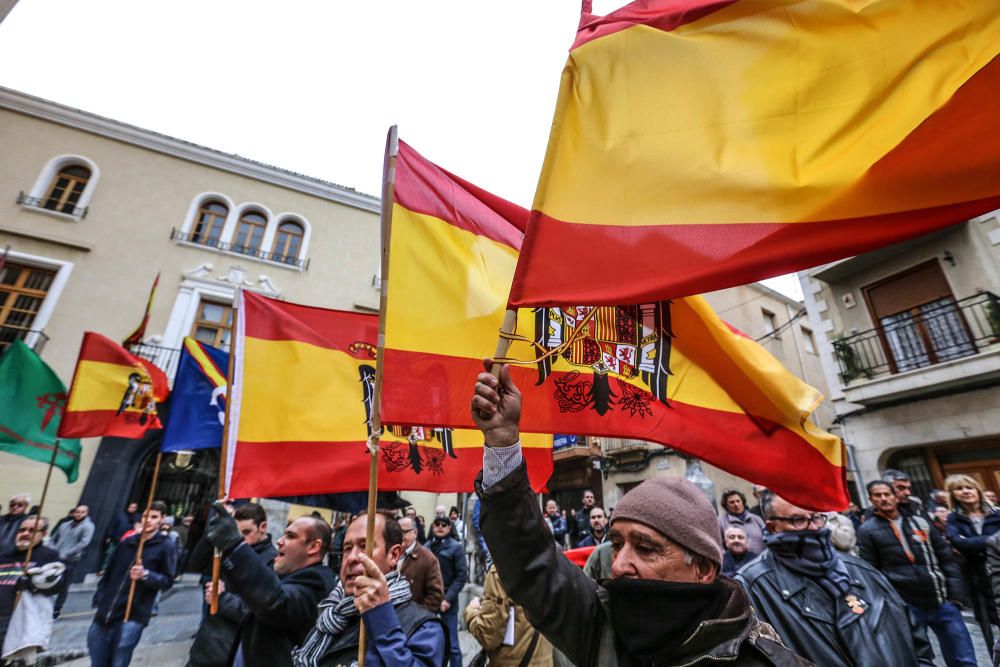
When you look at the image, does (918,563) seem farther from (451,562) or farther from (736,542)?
(451,562)

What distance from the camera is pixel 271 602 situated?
247 centimetres

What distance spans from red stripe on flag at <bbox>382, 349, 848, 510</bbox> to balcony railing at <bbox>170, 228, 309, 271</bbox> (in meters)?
14.2

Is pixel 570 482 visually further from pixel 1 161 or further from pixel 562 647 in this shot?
pixel 1 161

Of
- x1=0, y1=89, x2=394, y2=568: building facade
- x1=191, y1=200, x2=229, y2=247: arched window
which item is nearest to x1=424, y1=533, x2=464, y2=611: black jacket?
x1=0, y1=89, x2=394, y2=568: building facade

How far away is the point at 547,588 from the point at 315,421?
2.65 metres

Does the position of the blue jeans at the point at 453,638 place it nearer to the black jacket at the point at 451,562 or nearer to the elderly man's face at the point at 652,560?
the black jacket at the point at 451,562

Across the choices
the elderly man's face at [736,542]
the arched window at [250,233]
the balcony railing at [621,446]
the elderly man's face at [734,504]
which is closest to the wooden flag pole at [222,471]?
the elderly man's face at [736,542]

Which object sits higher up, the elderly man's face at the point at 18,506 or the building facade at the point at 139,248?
the building facade at the point at 139,248

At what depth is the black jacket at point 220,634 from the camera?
287 cm

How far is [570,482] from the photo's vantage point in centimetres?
1889

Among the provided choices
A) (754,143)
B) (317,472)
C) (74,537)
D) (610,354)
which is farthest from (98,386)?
(754,143)

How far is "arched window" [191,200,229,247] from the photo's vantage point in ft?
47.5

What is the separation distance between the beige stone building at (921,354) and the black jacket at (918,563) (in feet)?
22.1

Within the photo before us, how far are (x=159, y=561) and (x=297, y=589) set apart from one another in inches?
152
